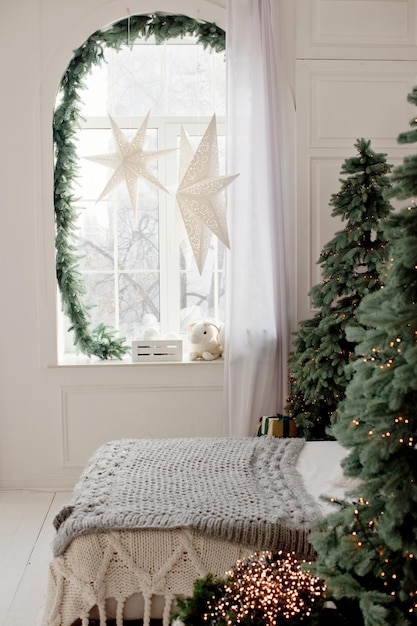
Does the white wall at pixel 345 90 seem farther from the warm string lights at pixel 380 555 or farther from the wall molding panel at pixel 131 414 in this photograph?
the warm string lights at pixel 380 555

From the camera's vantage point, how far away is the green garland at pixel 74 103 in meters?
4.40

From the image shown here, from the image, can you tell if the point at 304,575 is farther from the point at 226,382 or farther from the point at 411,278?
the point at 226,382

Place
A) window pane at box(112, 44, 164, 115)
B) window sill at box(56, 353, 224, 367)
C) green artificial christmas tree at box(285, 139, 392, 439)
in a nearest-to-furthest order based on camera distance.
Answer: green artificial christmas tree at box(285, 139, 392, 439) → window sill at box(56, 353, 224, 367) → window pane at box(112, 44, 164, 115)

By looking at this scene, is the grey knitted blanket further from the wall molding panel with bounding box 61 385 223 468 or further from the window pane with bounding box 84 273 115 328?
the window pane with bounding box 84 273 115 328

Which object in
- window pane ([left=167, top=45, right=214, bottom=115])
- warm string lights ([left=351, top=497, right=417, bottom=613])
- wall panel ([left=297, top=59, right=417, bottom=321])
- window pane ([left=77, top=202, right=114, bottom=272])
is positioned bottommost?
warm string lights ([left=351, top=497, right=417, bottom=613])

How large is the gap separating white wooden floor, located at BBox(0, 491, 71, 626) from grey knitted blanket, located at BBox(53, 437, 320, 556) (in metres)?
0.53

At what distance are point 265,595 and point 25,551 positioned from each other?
173cm

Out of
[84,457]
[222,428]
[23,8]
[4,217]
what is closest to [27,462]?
[84,457]

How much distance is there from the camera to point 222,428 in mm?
4309

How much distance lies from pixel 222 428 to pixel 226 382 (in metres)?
0.27

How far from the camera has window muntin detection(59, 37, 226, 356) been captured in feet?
15.1

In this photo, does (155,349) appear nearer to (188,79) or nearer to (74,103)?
(74,103)

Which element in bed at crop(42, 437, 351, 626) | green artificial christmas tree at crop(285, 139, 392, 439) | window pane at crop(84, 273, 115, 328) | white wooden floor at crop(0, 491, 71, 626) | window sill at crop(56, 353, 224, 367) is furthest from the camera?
window pane at crop(84, 273, 115, 328)

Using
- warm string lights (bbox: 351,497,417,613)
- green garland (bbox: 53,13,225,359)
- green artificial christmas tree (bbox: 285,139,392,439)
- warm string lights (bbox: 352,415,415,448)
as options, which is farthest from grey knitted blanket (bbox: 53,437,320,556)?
green garland (bbox: 53,13,225,359)
